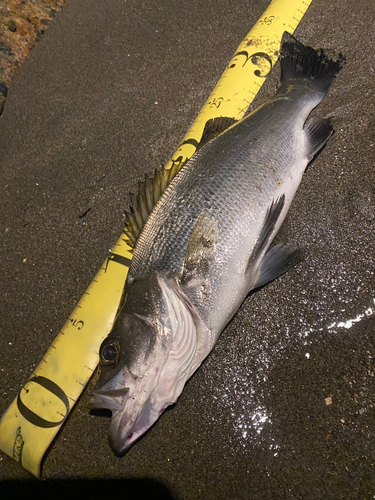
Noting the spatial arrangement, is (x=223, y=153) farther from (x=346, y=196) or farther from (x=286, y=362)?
(x=286, y=362)

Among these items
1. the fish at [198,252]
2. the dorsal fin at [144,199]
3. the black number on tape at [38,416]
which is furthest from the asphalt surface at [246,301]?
the dorsal fin at [144,199]

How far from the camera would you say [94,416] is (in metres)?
1.84

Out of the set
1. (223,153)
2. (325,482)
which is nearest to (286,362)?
(325,482)

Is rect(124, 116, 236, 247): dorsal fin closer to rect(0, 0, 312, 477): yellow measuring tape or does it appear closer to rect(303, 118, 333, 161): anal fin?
rect(0, 0, 312, 477): yellow measuring tape

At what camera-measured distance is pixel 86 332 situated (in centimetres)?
187

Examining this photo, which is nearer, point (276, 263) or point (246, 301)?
point (276, 263)

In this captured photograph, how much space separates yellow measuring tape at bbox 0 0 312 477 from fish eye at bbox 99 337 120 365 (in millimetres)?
460

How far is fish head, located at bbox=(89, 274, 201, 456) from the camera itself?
4.32 feet

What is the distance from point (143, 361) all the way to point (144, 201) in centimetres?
93

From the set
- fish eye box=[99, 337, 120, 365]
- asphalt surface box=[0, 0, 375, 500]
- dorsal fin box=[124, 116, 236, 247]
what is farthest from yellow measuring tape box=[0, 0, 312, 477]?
fish eye box=[99, 337, 120, 365]

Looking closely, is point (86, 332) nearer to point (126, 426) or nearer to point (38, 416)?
point (38, 416)

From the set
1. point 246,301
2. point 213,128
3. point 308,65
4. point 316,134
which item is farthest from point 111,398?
point 308,65

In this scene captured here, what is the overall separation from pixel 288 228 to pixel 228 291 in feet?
2.40

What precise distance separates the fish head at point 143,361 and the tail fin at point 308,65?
5.83 ft
